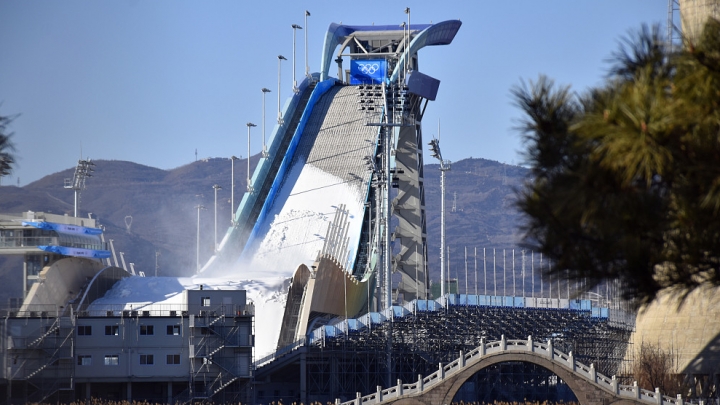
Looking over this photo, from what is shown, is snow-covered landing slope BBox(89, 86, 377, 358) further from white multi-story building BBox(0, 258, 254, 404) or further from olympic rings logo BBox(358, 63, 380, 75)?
white multi-story building BBox(0, 258, 254, 404)

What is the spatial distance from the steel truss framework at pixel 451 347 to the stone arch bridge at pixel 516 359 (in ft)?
25.0

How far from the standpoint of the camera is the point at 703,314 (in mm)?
51312

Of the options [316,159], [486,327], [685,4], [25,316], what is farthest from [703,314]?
[316,159]

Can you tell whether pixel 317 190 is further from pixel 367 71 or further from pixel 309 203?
pixel 367 71

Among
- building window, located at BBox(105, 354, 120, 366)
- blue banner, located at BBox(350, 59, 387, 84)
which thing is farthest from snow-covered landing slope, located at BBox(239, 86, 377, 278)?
building window, located at BBox(105, 354, 120, 366)

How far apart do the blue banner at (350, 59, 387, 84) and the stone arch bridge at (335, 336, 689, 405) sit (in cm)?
3561

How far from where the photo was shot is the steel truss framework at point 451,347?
63.6 metres

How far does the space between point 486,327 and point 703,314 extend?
69.4 feet

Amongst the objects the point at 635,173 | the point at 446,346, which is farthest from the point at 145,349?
the point at 635,173

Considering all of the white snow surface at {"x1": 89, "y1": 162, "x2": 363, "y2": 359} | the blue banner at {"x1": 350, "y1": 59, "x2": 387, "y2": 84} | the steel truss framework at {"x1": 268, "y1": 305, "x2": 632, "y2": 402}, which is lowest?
the steel truss framework at {"x1": 268, "y1": 305, "x2": 632, "y2": 402}

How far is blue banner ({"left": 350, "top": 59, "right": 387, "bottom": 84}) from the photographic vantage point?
8528 cm

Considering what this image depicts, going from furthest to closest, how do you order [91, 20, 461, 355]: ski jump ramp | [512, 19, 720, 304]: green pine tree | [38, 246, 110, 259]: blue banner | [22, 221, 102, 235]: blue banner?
[91, 20, 461, 355]: ski jump ramp → [38, 246, 110, 259]: blue banner → [22, 221, 102, 235]: blue banner → [512, 19, 720, 304]: green pine tree

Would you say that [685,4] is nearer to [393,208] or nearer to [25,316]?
[25,316]

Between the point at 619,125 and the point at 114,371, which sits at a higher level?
the point at 619,125
